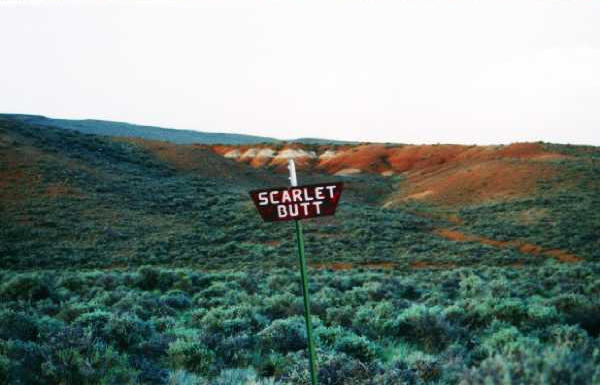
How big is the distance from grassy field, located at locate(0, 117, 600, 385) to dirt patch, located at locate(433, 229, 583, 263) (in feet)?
0.68

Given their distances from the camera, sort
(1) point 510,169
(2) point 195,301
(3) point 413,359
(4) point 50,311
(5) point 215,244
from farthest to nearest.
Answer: (1) point 510,169 < (5) point 215,244 < (2) point 195,301 < (4) point 50,311 < (3) point 413,359

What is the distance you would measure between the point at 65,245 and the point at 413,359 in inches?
1025

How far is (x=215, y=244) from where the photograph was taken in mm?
30828

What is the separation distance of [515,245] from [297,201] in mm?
29147

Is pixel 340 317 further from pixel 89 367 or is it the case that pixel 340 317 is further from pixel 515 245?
pixel 515 245

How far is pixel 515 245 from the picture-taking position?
30938 millimetres

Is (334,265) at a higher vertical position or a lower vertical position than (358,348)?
lower

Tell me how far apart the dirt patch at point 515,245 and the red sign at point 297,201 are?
83.0ft

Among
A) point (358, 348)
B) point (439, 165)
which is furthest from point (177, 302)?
point (439, 165)

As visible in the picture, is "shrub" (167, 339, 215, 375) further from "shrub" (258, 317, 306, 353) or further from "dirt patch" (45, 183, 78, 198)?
"dirt patch" (45, 183, 78, 198)

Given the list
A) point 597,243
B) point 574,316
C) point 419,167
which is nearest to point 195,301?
point 574,316

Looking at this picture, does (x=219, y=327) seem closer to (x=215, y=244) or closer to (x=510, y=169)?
(x=215, y=244)

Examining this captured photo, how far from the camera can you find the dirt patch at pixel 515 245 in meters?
27.3

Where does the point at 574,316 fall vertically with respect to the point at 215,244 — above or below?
above
